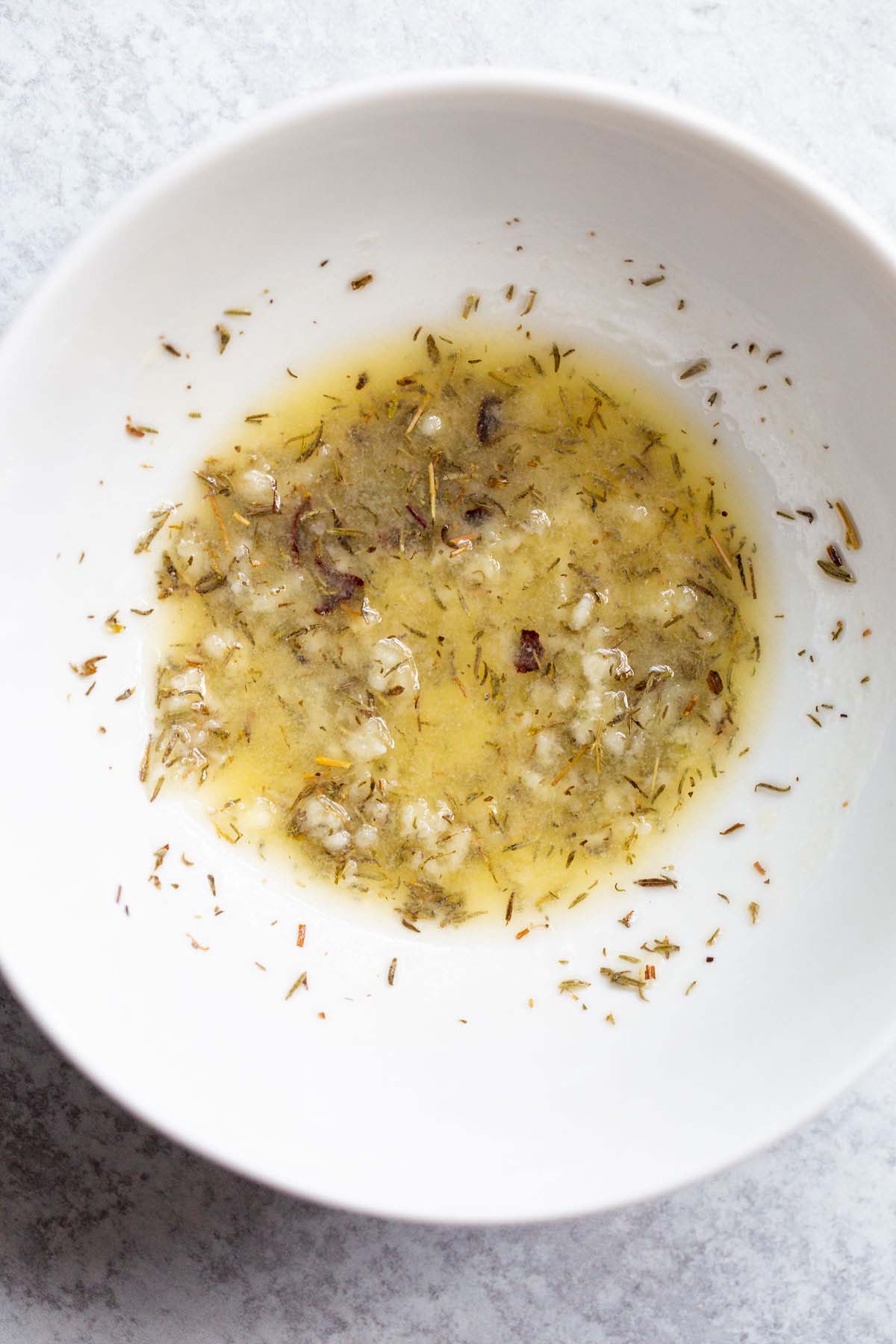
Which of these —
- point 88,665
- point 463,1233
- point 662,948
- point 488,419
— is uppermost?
point 488,419

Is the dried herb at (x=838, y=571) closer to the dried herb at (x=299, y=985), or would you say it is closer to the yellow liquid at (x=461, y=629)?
the yellow liquid at (x=461, y=629)

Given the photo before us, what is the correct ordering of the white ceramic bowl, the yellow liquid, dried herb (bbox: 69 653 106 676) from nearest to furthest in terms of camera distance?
1. the white ceramic bowl
2. dried herb (bbox: 69 653 106 676)
3. the yellow liquid

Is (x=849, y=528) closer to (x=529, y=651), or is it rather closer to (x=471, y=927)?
(x=529, y=651)

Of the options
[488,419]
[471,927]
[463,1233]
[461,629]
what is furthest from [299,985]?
[488,419]

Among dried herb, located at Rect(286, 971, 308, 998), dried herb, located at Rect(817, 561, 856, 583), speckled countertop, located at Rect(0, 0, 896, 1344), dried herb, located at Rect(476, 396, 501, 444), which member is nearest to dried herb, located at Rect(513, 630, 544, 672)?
dried herb, located at Rect(476, 396, 501, 444)

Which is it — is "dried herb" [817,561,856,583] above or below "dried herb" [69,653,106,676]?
above

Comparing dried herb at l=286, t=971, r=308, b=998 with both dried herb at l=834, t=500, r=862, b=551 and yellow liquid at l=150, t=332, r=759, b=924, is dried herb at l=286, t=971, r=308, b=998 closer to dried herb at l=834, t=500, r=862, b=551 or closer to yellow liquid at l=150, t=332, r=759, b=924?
yellow liquid at l=150, t=332, r=759, b=924
